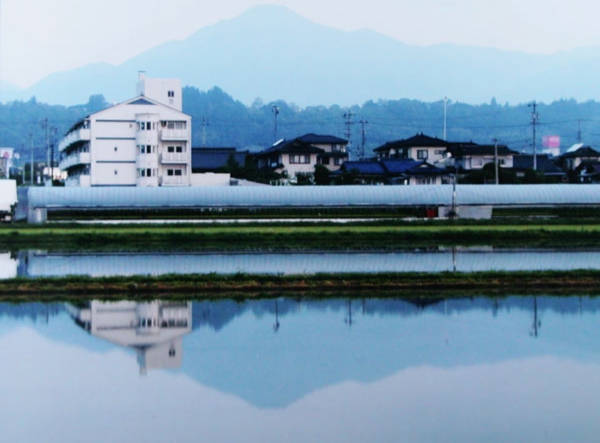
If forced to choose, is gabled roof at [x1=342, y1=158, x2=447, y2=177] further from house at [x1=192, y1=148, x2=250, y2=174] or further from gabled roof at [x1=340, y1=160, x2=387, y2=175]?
house at [x1=192, y1=148, x2=250, y2=174]

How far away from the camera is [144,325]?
506 inches

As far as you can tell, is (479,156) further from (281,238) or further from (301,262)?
(301,262)

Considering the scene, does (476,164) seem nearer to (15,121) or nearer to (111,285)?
(111,285)

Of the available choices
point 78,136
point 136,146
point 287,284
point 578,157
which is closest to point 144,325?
point 287,284

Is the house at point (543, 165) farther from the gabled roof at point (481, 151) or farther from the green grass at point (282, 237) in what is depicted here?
the green grass at point (282, 237)

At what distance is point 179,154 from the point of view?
46250 millimetres

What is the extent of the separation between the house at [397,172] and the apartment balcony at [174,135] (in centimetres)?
1045

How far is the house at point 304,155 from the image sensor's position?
5569cm

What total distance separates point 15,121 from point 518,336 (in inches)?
4414

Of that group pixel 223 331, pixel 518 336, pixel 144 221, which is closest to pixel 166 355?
pixel 223 331

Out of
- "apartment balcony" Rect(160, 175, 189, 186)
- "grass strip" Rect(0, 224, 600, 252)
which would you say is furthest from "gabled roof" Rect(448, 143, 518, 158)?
"grass strip" Rect(0, 224, 600, 252)

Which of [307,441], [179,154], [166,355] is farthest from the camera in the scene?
[179,154]

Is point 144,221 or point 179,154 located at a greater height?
point 179,154

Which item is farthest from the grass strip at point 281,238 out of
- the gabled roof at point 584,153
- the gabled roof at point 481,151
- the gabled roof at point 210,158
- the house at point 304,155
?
the gabled roof at point 584,153
